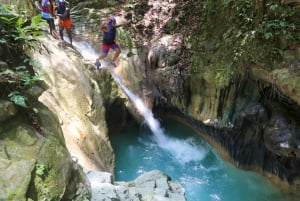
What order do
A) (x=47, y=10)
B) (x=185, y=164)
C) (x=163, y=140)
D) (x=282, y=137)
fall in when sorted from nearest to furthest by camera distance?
(x=282, y=137) < (x=47, y=10) < (x=185, y=164) < (x=163, y=140)

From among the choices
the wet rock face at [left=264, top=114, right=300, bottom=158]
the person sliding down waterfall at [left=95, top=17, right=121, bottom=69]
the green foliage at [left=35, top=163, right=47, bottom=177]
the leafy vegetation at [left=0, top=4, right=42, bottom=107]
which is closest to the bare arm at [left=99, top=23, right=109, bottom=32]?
the person sliding down waterfall at [left=95, top=17, right=121, bottom=69]

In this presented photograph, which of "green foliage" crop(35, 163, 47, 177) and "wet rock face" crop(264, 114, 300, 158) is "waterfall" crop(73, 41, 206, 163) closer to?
"wet rock face" crop(264, 114, 300, 158)

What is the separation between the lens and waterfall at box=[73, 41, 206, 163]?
9258mm

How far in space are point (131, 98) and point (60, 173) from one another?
6.30 m

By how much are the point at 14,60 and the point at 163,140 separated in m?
6.23

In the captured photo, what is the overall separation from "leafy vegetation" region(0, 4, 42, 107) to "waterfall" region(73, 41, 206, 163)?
19.0 ft

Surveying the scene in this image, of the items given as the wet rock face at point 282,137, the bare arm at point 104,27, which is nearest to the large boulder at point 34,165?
the bare arm at point 104,27

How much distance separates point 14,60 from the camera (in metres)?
4.25

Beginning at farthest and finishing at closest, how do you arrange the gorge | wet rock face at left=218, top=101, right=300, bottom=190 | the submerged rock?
1. wet rock face at left=218, top=101, right=300, bottom=190
2. the gorge
3. the submerged rock

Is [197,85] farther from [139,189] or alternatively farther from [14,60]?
[14,60]

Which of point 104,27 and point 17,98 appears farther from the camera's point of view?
point 104,27

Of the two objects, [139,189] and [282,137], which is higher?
[139,189]

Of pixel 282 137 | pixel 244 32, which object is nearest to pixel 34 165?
pixel 282 137

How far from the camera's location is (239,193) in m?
8.06
